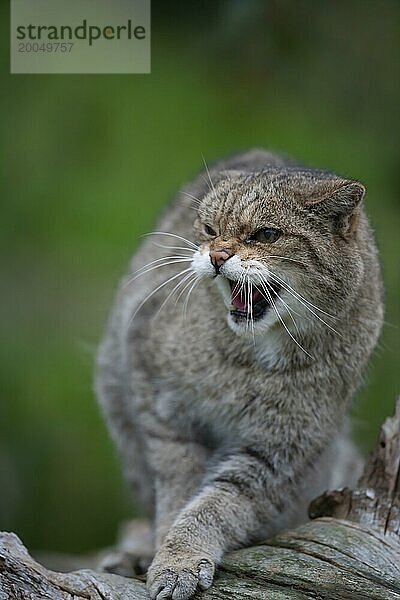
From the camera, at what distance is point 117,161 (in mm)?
8695

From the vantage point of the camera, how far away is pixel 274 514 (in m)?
4.11

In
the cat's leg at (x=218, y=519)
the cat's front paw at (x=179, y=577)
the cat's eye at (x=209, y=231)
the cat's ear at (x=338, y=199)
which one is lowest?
the cat's front paw at (x=179, y=577)

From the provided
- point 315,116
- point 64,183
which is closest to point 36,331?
point 64,183

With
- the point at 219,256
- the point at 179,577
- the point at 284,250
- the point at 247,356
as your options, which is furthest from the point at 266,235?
the point at 179,577

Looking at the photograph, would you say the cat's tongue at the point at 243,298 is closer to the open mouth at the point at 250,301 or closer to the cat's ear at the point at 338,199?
the open mouth at the point at 250,301

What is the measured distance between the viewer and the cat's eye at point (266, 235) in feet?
11.9

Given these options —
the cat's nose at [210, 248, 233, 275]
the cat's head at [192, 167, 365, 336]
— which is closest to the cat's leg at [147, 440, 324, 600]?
the cat's head at [192, 167, 365, 336]

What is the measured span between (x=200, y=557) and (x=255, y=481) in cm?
48

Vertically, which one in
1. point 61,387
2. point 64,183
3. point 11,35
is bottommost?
point 61,387

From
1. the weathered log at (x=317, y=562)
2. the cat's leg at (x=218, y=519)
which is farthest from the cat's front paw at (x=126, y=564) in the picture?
the weathered log at (x=317, y=562)

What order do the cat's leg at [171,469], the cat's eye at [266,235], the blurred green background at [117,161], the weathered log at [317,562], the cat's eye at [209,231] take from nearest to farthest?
the weathered log at [317,562], the cat's eye at [266,235], the cat's eye at [209,231], the cat's leg at [171,469], the blurred green background at [117,161]

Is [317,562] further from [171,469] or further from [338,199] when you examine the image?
[338,199]

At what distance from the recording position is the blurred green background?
→ 7.38 meters

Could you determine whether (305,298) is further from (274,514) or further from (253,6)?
(253,6)
